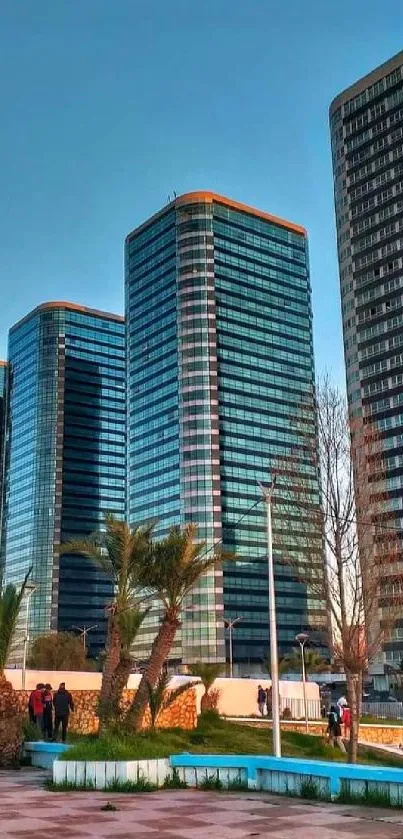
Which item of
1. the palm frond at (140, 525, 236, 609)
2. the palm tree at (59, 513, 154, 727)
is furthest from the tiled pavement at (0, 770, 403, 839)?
the palm frond at (140, 525, 236, 609)

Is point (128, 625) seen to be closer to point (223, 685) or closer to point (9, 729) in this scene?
point (9, 729)

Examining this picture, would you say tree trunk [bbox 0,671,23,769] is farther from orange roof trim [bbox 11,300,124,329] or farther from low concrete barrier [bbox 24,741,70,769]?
orange roof trim [bbox 11,300,124,329]

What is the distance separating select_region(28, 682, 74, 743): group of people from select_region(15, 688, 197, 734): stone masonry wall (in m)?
0.35

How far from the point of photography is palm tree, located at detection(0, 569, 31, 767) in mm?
17984

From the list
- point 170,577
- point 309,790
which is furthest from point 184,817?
point 170,577

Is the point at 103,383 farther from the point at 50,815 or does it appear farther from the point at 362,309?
the point at 50,815

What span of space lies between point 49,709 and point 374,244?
303 feet

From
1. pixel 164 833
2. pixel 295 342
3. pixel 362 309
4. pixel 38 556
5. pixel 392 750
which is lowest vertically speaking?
pixel 392 750

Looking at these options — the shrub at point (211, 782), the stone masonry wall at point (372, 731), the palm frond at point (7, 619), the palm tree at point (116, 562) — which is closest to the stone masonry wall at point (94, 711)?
the palm frond at point (7, 619)

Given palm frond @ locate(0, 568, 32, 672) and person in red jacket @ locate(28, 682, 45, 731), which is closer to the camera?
person in red jacket @ locate(28, 682, 45, 731)

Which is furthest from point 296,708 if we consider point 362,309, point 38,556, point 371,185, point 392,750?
point 38,556

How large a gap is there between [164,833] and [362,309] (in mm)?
98752

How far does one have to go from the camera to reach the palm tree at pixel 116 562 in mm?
19688

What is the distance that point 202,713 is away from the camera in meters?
28.3
